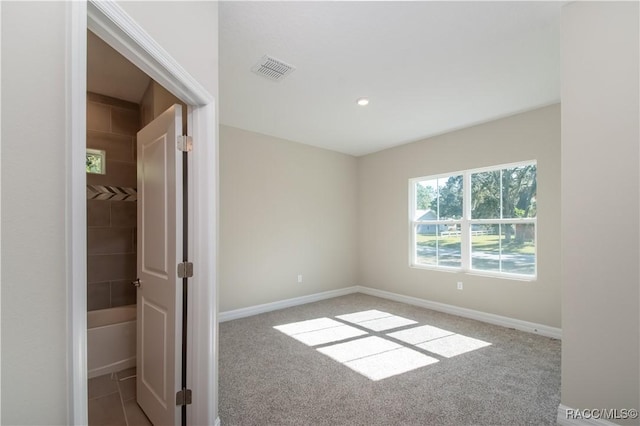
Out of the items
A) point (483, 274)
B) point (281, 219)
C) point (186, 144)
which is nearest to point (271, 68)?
point (186, 144)

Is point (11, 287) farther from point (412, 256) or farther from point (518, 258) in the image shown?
point (412, 256)

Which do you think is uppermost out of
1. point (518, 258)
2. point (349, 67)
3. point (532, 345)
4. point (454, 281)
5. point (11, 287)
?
point (349, 67)

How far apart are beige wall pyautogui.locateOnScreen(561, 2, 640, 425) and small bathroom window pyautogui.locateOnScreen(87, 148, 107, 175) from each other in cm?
404

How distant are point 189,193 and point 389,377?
7.07 feet

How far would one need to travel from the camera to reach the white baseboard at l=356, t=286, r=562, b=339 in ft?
11.3

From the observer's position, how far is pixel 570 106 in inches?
75.6

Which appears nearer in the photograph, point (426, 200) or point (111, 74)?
point (111, 74)

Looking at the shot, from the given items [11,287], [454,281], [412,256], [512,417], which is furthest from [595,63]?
[412,256]

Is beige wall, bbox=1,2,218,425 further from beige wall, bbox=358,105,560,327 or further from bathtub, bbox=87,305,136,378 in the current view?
beige wall, bbox=358,105,560,327

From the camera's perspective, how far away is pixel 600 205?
5.95 ft

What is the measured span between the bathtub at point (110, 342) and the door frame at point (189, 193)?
4.58 feet

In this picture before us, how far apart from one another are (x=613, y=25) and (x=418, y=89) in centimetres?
151
